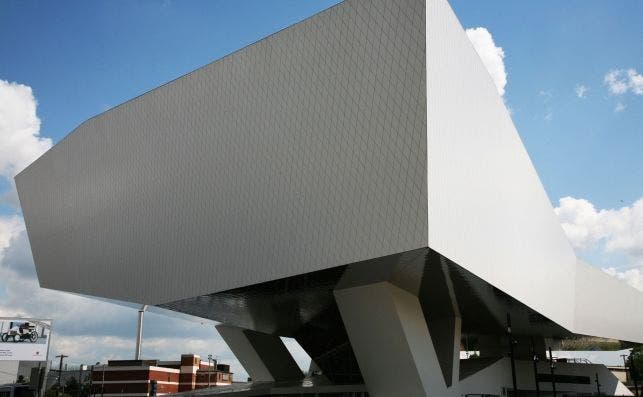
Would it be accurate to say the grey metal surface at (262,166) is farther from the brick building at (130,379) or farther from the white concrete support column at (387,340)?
the brick building at (130,379)

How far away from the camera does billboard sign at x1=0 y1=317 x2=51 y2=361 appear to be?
4956 cm

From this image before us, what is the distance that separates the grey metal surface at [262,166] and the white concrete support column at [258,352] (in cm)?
1296

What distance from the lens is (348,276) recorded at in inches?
1014

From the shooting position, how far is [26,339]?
5047 centimetres

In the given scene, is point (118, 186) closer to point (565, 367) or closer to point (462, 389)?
point (462, 389)

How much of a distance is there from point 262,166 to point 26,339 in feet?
114

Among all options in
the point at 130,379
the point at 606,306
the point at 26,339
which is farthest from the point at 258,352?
the point at 606,306

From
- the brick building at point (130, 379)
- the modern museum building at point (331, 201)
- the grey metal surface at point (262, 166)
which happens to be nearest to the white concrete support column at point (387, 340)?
the modern museum building at point (331, 201)

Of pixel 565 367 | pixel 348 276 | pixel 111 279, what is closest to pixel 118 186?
pixel 111 279

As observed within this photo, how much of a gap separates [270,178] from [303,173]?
6.93 feet

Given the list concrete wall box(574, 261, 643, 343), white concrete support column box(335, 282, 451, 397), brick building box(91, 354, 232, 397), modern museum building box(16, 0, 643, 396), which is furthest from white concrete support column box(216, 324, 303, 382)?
concrete wall box(574, 261, 643, 343)

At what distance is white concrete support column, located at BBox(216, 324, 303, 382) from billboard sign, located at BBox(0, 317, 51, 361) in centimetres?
1573

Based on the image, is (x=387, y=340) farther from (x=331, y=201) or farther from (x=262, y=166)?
(x=262, y=166)

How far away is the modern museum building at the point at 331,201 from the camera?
2272 cm
